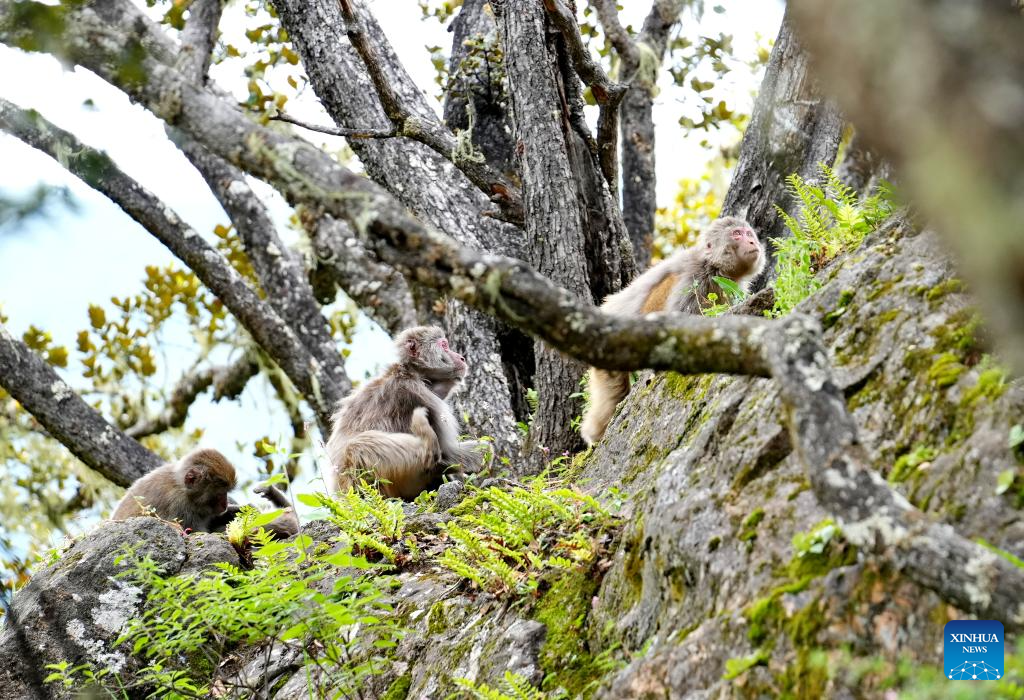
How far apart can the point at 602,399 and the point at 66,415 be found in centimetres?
551

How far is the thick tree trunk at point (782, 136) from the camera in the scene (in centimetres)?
728

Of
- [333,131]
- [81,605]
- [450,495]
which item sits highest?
[333,131]

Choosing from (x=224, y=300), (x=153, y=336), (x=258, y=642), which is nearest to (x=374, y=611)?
(x=258, y=642)

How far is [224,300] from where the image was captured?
1058cm

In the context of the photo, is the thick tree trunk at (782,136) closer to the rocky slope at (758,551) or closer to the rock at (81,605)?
the rocky slope at (758,551)

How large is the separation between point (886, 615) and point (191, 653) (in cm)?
393

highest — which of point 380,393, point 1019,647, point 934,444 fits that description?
point 380,393

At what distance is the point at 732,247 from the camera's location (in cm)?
733

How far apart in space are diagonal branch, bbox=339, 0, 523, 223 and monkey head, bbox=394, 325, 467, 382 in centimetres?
131

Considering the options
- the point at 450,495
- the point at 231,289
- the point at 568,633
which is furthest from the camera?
the point at 231,289

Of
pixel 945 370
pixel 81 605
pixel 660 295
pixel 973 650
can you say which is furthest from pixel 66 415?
pixel 973 650

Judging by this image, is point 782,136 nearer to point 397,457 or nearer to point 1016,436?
point 397,457

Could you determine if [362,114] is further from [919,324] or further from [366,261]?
[919,324]

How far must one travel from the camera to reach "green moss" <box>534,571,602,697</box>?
378 cm
